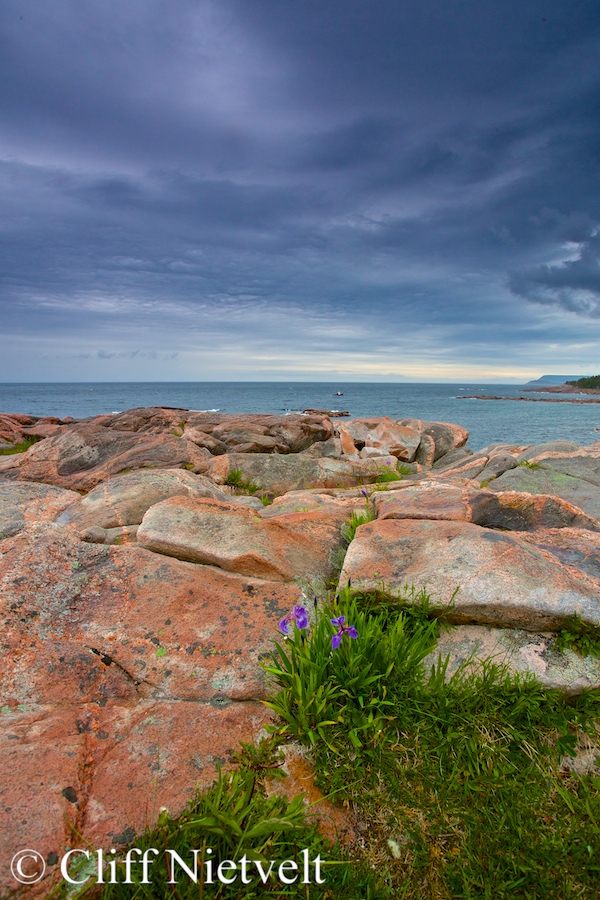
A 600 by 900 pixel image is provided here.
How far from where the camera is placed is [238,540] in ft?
15.3

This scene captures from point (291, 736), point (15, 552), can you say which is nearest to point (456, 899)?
point (291, 736)

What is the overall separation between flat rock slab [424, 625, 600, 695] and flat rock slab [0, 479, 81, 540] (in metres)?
4.56

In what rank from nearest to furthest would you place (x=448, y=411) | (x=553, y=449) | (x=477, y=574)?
(x=477, y=574) → (x=553, y=449) → (x=448, y=411)

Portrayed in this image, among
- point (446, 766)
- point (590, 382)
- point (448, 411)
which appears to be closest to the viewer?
point (446, 766)

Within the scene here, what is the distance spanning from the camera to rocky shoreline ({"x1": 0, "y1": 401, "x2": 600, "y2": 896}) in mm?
2477

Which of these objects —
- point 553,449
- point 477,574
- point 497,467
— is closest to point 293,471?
point 497,467

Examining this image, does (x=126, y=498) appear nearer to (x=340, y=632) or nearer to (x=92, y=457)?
(x=340, y=632)

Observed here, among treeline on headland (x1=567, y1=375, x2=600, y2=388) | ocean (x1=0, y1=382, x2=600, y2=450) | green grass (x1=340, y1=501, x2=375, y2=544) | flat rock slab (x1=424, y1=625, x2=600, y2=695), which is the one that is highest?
treeline on headland (x1=567, y1=375, x2=600, y2=388)

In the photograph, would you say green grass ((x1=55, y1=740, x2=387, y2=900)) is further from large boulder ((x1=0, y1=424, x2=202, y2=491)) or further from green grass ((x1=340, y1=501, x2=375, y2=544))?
large boulder ((x1=0, y1=424, x2=202, y2=491))

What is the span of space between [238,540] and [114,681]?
1.76 m

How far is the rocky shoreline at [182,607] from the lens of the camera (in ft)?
8.13

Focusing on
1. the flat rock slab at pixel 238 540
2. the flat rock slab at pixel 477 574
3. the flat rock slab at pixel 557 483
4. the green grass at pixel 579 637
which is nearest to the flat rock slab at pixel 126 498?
the flat rock slab at pixel 238 540

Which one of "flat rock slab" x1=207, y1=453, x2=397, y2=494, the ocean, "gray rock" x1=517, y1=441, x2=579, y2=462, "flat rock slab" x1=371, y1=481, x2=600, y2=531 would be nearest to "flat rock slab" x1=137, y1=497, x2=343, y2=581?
"flat rock slab" x1=371, y1=481, x2=600, y2=531

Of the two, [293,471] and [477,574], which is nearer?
[477,574]
